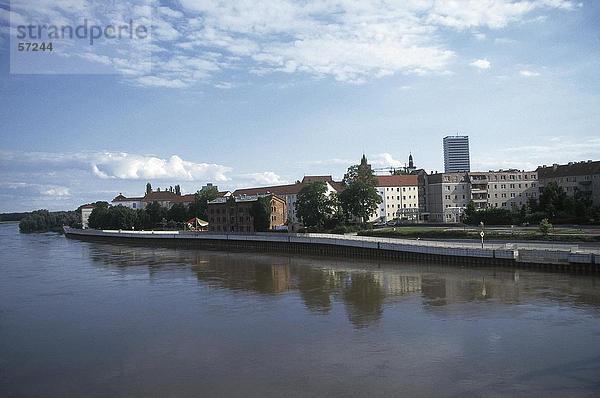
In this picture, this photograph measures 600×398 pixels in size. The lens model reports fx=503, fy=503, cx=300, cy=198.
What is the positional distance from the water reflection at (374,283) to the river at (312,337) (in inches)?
6.4

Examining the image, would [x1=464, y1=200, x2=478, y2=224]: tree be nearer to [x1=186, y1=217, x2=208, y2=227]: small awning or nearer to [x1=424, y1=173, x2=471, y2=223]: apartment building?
[x1=424, y1=173, x2=471, y2=223]: apartment building

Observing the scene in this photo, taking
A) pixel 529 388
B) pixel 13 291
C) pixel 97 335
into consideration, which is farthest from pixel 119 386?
pixel 13 291

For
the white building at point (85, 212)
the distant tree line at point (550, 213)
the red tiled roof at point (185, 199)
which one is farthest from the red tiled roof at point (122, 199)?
the distant tree line at point (550, 213)

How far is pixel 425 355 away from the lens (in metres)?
18.8

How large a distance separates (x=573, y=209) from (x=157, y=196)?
12648 centimetres

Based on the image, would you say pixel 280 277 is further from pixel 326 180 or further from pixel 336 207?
pixel 326 180

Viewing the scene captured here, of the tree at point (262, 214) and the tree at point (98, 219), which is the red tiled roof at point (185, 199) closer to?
the tree at point (98, 219)

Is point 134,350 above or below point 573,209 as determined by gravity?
below

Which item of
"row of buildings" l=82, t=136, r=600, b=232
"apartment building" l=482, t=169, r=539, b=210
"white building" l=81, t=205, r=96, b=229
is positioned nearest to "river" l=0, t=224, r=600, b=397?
"row of buildings" l=82, t=136, r=600, b=232

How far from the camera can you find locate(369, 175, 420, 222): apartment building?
96.4m

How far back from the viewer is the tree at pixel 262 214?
279 feet

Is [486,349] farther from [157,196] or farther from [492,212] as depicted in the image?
[157,196]

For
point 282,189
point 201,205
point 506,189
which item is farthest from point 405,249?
point 201,205

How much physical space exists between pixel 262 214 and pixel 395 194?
27.9 metres
